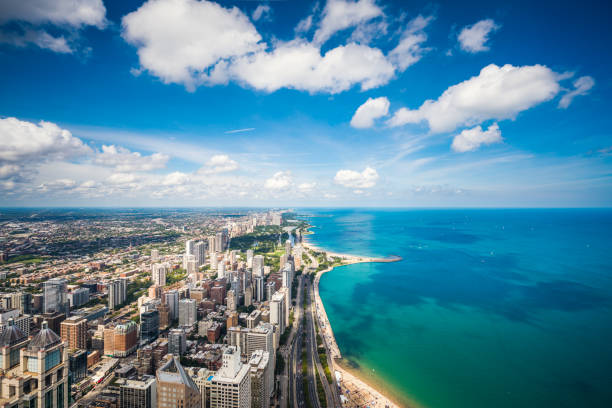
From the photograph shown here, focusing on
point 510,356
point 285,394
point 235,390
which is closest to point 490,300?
point 510,356

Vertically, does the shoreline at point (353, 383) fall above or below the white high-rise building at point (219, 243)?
below

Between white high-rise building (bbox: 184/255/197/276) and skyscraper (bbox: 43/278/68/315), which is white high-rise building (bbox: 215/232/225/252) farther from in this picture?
skyscraper (bbox: 43/278/68/315)

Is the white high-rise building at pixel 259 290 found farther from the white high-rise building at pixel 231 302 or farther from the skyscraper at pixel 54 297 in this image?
the skyscraper at pixel 54 297

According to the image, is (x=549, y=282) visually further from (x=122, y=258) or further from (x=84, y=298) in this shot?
(x=122, y=258)

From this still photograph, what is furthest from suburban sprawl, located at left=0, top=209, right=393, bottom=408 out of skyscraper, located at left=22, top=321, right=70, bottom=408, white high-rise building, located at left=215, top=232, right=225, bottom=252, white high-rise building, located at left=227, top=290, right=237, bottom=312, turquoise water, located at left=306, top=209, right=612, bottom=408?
white high-rise building, located at left=215, top=232, right=225, bottom=252

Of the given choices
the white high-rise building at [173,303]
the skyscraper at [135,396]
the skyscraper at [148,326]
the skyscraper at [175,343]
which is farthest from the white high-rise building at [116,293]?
the skyscraper at [135,396]
